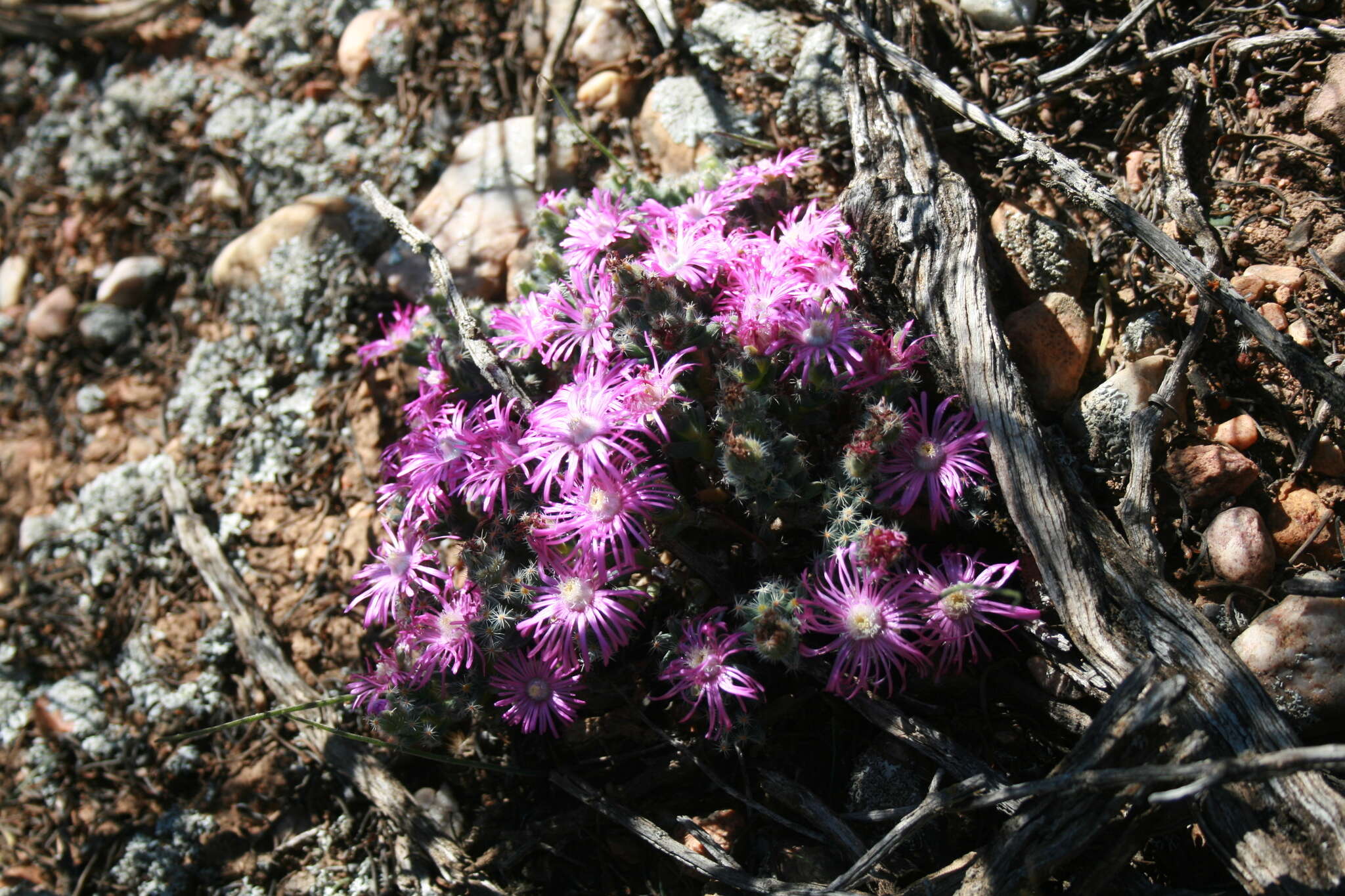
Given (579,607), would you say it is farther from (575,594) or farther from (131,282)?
(131,282)

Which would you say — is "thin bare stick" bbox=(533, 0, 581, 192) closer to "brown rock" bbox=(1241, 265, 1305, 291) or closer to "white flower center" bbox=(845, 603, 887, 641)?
"white flower center" bbox=(845, 603, 887, 641)

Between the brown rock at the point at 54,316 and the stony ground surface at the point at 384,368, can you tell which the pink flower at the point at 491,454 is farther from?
the brown rock at the point at 54,316

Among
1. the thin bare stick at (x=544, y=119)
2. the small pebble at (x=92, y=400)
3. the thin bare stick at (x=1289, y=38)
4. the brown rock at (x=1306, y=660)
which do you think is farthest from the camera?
the small pebble at (x=92, y=400)

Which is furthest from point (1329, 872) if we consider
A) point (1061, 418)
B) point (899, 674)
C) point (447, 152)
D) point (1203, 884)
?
point (447, 152)

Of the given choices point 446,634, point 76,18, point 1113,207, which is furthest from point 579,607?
point 76,18

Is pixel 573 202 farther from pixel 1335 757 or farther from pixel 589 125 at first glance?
pixel 1335 757

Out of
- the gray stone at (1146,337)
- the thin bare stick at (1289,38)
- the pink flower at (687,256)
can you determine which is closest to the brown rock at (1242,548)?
the gray stone at (1146,337)
